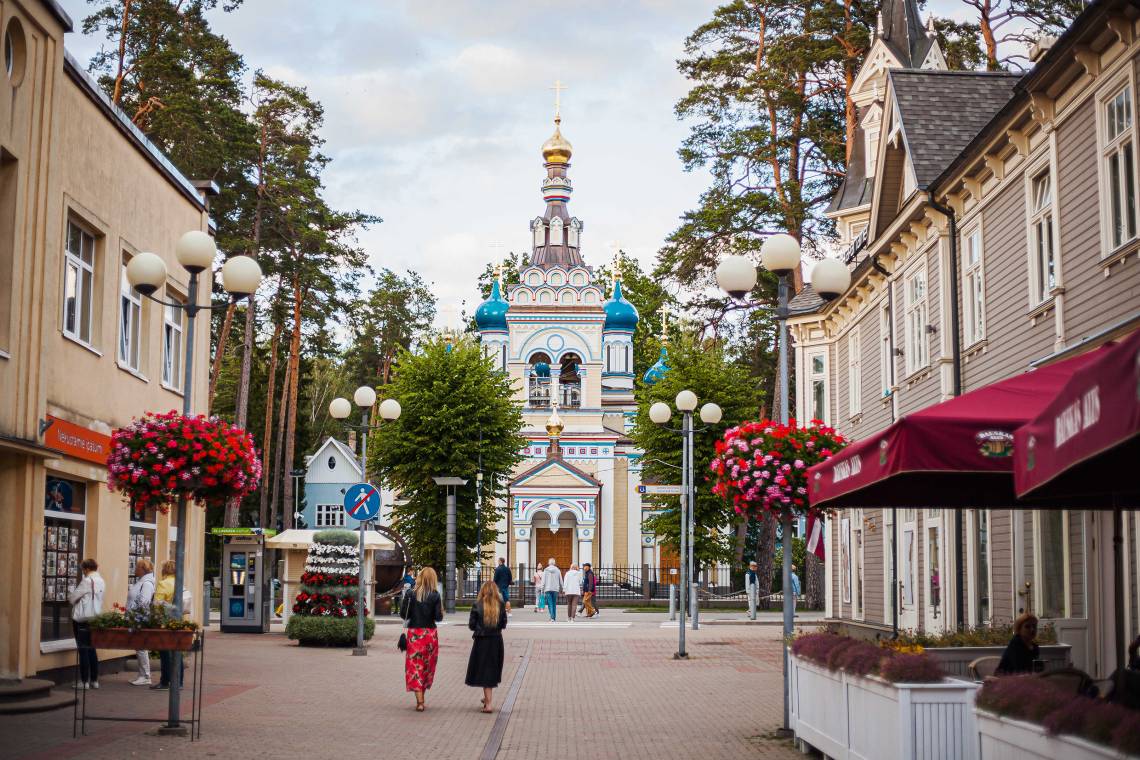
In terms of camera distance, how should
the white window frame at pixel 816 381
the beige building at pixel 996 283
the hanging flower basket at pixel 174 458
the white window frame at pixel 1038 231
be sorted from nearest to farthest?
1. the beige building at pixel 996 283
2. the hanging flower basket at pixel 174 458
3. the white window frame at pixel 1038 231
4. the white window frame at pixel 816 381

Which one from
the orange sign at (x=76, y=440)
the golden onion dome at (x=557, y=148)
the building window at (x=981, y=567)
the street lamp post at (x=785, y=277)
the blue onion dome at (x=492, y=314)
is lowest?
the building window at (x=981, y=567)

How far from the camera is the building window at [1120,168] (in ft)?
45.8

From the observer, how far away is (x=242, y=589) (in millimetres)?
32344

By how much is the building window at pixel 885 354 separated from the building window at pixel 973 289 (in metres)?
5.10

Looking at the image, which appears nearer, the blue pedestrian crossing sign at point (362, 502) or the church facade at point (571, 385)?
the blue pedestrian crossing sign at point (362, 502)

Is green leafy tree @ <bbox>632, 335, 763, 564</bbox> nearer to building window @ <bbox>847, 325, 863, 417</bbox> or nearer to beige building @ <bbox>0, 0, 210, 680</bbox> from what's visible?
building window @ <bbox>847, 325, 863, 417</bbox>

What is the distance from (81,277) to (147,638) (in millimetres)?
7736

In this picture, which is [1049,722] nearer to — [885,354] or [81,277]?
[81,277]

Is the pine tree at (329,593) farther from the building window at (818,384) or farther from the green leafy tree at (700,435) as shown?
the green leafy tree at (700,435)

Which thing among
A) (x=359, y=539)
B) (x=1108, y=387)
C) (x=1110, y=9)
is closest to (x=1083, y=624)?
(x=1110, y=9)

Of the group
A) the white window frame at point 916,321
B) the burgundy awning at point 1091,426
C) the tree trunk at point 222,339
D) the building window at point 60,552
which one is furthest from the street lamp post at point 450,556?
the burgundy awning at point 1091,426

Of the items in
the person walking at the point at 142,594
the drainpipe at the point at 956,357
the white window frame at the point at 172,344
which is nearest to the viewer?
the person walking at the point at 142,594

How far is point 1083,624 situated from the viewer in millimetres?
15961

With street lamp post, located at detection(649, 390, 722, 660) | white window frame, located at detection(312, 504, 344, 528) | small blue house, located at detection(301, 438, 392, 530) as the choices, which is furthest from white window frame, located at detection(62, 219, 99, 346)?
white window frame, located at detection(312, 504, 344, 528)
